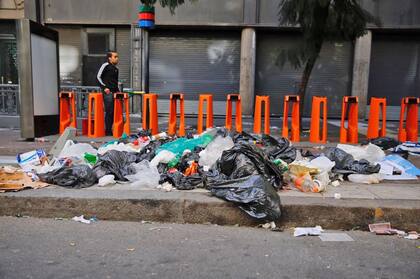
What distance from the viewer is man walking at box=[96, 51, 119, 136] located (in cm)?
940

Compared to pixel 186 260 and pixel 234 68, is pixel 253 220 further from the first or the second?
pixel 234 68

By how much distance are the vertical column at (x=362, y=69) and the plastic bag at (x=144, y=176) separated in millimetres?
12053

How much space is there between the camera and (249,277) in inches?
134

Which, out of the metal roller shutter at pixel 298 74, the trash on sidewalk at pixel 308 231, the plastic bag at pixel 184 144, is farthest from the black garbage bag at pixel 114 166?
the metal roller shutter at pixel 298 74

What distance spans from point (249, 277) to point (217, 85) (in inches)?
541

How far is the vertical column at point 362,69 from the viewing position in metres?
15.8

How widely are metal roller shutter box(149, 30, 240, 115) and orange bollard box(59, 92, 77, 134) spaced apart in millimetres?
7384

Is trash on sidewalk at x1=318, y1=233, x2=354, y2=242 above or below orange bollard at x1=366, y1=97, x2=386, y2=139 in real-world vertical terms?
below

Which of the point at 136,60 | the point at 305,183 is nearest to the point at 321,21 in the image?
the point at 305,183

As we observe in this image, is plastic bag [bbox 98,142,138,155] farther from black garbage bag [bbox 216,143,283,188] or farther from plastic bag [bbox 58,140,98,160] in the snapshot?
black garbage bag [bbox 216,143,283,188]

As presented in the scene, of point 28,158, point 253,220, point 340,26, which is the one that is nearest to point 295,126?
point 340,26

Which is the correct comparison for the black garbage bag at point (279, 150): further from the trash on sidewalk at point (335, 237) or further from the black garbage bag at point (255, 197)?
the trash on sidewalk at point (335, 237)

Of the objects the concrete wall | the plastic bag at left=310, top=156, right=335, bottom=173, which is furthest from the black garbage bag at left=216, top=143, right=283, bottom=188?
the concrete wall

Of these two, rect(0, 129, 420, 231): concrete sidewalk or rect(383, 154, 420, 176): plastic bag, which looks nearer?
rect(0, 129, 420, 231): concrete sidewalk
